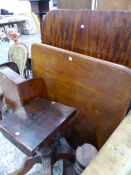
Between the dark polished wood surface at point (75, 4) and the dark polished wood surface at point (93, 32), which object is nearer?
the dark polished wood surface at point (93, 32)

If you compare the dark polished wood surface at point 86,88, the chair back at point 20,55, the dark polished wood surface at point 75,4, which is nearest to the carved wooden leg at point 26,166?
the dark polished wood surface at point 86,88

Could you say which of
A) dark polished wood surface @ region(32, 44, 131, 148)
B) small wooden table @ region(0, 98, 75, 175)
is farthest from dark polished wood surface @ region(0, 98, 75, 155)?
dark polished wood surface @ region(32, 44, 131, 148)

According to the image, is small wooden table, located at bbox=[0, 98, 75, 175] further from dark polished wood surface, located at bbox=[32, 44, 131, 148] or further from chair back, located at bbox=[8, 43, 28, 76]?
chair back, located at bbox=[8, 43, 28, 76]

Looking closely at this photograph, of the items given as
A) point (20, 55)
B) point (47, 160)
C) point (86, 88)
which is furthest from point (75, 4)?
point (47, 160)

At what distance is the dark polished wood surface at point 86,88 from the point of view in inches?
27.0

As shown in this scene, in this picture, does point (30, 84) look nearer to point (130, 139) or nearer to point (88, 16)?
point (88, 16)

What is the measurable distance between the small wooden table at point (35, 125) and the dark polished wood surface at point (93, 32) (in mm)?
309

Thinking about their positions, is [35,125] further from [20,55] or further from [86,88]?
[20,55]

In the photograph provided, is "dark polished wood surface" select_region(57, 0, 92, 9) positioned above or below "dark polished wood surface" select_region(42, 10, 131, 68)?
above

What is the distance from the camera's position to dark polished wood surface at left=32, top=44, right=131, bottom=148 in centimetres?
69

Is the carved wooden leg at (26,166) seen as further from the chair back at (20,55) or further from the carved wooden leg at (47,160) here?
the chair back at (20,55)

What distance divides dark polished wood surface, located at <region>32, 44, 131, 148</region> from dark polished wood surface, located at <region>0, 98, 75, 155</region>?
0.11 m

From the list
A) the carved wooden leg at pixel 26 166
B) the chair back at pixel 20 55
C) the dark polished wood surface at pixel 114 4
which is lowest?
the carved wooden leg at pixel 26 166

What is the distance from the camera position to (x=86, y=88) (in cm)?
80
